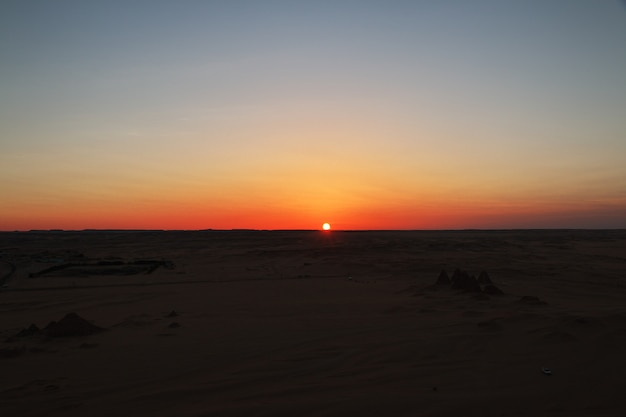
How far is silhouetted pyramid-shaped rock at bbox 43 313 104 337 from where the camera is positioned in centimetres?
910

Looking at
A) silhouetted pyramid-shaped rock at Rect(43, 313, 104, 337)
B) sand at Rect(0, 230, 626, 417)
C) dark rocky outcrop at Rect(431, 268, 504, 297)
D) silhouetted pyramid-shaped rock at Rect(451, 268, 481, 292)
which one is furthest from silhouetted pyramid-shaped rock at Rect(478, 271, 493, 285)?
silhouetted pyramid-shaped rock at Rect(43, 313, 104, 337)

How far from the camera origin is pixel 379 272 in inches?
890

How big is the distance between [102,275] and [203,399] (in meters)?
19.6

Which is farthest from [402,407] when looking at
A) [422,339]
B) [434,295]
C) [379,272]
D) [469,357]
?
[379,272]

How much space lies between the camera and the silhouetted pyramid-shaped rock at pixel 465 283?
13755 mm

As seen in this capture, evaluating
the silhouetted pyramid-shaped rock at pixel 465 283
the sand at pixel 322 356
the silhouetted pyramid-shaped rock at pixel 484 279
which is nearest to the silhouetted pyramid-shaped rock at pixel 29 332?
the sand at pixel 322 356

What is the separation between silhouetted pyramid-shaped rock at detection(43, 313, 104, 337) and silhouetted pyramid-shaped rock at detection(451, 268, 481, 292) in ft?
34.6

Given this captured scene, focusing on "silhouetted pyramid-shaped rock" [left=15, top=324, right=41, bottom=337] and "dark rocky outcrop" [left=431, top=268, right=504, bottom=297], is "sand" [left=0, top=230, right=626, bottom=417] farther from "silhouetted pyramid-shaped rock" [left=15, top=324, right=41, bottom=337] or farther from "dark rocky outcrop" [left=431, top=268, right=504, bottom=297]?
"dark rocky outcrop" [left=431, top=268, right=504, bottom=297]

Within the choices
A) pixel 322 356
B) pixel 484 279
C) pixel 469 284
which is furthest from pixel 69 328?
pixel 484 279

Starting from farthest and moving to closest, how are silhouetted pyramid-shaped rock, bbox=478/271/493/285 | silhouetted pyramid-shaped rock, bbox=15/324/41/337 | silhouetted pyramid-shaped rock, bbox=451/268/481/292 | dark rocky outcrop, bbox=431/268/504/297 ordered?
1. silhouetted pyramid-shaped rock, bbox=478/271/493/285
2. silhouetted pyramid-shaped rock, bbox=451/268/481/292
3. dark rocky outcrop, bbox=431/268/504/297
4. silhouetted pyramid-shaped rock, bbox=15/324/41/337

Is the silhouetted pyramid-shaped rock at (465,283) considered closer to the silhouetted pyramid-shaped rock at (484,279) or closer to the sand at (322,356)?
the sand at (322,356)

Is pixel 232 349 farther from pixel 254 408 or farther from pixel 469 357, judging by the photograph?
pixel 469 357

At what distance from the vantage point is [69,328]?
923 centimetres

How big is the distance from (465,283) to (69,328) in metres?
11.2
